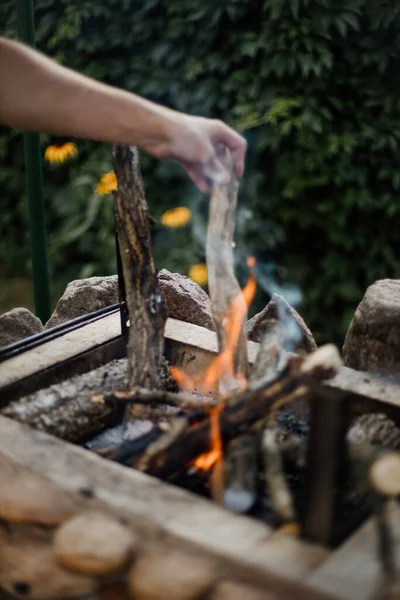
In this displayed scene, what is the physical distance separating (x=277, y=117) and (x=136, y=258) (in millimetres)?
3068

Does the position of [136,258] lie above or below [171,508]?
above

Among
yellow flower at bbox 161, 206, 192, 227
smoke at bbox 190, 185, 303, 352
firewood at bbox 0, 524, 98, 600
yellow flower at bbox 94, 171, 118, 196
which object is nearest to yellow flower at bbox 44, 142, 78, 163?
yellow flower at bbox 94, 171, 118, 196

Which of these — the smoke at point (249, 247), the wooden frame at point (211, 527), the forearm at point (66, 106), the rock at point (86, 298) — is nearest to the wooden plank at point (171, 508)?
the wooden frame at point (211, 527)

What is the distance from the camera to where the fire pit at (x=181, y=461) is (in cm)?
151

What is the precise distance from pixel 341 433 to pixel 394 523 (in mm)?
290

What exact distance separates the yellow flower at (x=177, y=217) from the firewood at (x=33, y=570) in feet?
12.1

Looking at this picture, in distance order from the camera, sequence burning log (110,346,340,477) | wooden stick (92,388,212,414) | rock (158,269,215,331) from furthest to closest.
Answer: rock (158,269,215,331), wooden stick (92,388,212,414), burning log (110,346,340,477)

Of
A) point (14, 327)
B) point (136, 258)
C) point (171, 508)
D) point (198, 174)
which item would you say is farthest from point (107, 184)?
point (171, 508)

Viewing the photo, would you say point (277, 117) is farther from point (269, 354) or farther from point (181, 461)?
point (181, 461)

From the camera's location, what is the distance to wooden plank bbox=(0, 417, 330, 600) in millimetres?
1496

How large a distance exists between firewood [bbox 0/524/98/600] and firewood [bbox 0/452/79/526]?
80 mm

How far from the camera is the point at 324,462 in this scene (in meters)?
1.52

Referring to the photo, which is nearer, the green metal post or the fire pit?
the fire pit

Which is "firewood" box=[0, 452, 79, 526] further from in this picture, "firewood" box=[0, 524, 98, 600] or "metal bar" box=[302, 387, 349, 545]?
"metal bar" box=[302, 387, 349, 545]
